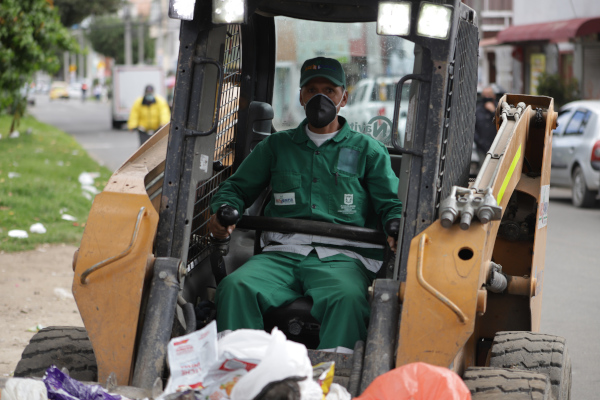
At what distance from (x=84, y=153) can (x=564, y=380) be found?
17.3 meters

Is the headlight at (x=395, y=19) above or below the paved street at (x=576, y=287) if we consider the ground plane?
above

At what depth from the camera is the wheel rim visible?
13.9 m

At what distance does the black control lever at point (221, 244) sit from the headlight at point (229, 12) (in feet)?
2.88

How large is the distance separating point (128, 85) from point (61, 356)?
3152 centimetres

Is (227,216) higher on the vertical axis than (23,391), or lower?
higher

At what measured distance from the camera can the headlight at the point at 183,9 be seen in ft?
11.3

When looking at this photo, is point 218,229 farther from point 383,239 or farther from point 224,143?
point 224,143

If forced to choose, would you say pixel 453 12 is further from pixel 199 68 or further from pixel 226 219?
pixel 226 219

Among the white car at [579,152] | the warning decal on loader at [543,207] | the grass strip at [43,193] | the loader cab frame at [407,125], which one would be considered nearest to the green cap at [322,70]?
the loader cab frame at [407,125]

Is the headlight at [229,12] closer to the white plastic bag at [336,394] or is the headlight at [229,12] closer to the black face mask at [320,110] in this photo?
the black face mask at [320,110]

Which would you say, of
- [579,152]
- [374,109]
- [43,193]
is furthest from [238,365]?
[579,152]

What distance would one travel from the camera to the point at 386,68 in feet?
15.4

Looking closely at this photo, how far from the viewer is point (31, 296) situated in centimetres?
Result: 742

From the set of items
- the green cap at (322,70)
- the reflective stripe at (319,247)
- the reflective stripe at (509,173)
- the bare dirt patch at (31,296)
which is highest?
the green cap at (322,70)
